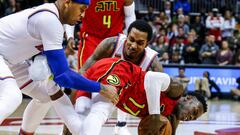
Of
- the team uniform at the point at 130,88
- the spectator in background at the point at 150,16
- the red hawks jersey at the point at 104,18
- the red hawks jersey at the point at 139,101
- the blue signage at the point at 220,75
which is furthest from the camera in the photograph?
the spectator in background at the point at 150,16

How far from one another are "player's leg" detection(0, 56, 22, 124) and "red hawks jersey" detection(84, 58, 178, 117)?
0.74m

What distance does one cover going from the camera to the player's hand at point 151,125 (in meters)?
4.65

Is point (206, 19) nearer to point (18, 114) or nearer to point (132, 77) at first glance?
point (18, 114)

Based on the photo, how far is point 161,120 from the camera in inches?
183

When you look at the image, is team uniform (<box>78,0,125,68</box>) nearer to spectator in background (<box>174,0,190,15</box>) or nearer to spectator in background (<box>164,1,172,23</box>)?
spectator in background (<box>164,1,172,23</box>)

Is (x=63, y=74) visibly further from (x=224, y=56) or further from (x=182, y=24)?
(x=182, y=24)

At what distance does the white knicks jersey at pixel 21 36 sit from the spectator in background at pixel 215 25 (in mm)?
11019

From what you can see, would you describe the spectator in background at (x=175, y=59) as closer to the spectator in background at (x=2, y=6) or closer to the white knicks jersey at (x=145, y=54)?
the spectator in background at (x=2, y=6)

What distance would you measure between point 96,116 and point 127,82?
18.5 inches

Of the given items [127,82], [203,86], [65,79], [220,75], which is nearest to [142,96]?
[127,82]

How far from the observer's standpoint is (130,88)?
478 centimetres

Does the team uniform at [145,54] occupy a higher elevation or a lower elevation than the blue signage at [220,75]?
higher

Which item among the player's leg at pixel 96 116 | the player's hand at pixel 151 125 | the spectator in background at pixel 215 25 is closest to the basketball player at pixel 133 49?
the player's leg at pixel 96 116

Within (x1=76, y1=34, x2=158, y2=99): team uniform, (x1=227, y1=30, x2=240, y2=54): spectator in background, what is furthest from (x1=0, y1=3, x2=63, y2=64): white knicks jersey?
(x1=227, y1=30, x2=240, y2=54): spectator in background
